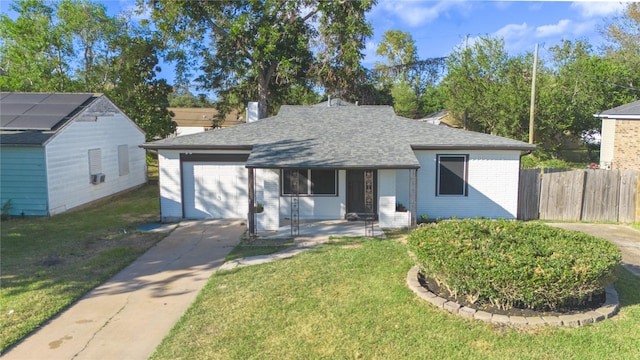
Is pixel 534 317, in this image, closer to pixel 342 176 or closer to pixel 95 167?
pixel 342 176

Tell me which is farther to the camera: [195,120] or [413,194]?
[195,120]

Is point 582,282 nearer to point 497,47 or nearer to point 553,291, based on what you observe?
point 553,291

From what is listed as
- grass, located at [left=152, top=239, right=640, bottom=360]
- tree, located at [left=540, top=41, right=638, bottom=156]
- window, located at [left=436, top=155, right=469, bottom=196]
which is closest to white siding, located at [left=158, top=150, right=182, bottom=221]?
grass, located at [left=152, top=239, right=640, bottom=360]

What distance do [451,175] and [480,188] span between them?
0.98 m

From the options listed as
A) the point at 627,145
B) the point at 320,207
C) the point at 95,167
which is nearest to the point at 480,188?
the point at 320,207

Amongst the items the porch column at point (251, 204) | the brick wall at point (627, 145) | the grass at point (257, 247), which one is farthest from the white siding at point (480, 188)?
the brick wall at point (627, 145)

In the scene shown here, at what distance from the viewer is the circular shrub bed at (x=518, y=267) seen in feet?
19.8

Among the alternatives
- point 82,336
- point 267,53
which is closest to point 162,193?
point 82,336

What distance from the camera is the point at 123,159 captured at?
19.5 metres

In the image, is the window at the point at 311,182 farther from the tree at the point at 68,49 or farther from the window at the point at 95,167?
the tree at the point at 68,49

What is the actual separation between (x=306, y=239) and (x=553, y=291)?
636 centimetres

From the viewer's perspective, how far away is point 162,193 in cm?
1374

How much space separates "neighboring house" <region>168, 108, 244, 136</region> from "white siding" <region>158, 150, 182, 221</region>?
25.7m

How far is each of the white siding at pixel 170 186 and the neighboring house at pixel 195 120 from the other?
2571cm
